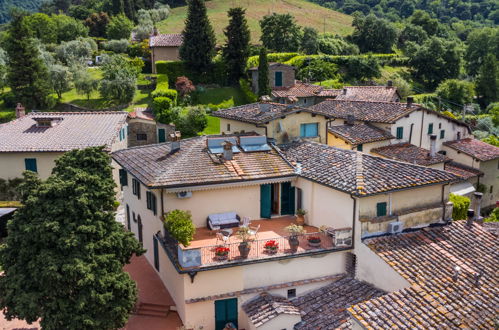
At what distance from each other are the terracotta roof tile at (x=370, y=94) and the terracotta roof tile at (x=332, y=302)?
33.0 meters

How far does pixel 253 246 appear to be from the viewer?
1998 cm

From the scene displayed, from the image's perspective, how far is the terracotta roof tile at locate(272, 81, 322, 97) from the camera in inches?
2137

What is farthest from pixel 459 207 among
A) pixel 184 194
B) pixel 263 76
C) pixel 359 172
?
→ pixel 263 76

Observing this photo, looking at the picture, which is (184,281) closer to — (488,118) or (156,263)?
(156,263)

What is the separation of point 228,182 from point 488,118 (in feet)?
176

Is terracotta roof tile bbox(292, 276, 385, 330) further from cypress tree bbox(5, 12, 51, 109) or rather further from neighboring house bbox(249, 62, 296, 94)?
cypress tree bbox(5, 12, 51, 109)

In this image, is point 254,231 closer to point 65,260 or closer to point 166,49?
point 65,260

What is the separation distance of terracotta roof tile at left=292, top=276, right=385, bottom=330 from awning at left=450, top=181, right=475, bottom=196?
63.6 feet

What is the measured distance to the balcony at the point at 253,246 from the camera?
59.8ft

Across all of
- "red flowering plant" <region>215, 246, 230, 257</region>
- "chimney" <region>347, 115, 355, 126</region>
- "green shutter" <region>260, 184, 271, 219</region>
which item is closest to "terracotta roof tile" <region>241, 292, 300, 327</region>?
"red flowering plant" <region>215, 246, 230, 257</region>

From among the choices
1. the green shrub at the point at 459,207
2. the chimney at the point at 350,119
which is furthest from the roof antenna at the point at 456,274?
the chimney at the point at 350,119

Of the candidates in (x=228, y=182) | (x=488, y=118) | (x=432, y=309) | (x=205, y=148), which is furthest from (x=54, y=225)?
(x=488, y=118)

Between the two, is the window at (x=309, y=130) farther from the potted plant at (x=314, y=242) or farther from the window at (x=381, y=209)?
the potted plant at (x=314, y=242)

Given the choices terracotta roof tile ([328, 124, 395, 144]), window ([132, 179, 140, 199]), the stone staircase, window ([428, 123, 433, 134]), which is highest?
terracotta roof tile ([328, 124, 395, 144])
